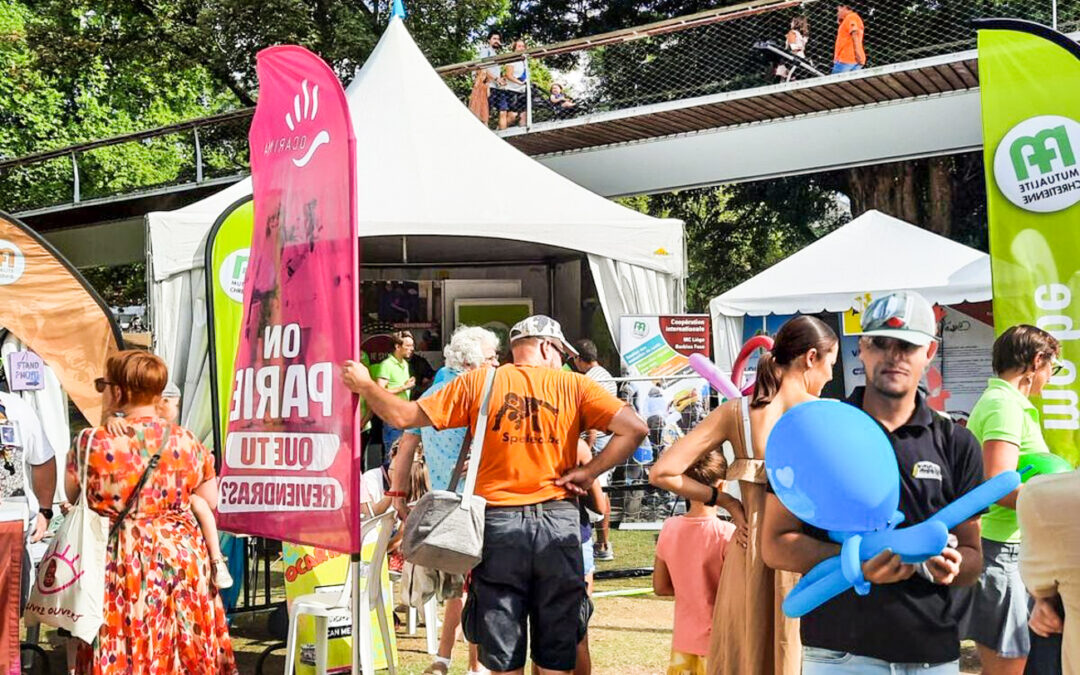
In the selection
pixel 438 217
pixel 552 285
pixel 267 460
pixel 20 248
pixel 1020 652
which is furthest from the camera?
pixel 552 285

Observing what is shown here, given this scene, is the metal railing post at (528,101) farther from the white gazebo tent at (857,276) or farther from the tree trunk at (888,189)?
the tree trunk at (888,189)

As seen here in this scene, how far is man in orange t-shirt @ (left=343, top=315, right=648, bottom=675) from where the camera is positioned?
4262mm

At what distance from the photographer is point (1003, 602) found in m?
4.07

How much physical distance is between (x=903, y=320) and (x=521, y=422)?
1.92 meters

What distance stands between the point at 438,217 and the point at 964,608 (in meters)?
5.71

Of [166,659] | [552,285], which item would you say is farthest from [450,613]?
[552,285]

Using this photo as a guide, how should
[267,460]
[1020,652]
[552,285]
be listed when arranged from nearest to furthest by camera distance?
[1020,652], [267,460], [552,285]

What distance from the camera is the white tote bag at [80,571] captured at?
14.9 ft

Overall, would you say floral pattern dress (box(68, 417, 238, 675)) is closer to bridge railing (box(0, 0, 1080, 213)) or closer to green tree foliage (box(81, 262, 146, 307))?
bridge railing (box(0, 0, 1080, 213))

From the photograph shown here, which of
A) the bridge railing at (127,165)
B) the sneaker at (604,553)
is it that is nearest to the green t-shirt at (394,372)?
the sneaker at (604,553)

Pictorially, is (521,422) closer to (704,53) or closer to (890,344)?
(890,344)

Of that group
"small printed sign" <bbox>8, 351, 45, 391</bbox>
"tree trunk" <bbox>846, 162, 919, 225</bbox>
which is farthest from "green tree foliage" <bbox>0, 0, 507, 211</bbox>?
"small printed sign" <bbox>8, 351, 45, 391</bbox>

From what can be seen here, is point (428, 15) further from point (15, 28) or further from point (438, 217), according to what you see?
point (438, 217)

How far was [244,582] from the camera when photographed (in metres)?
7.59
